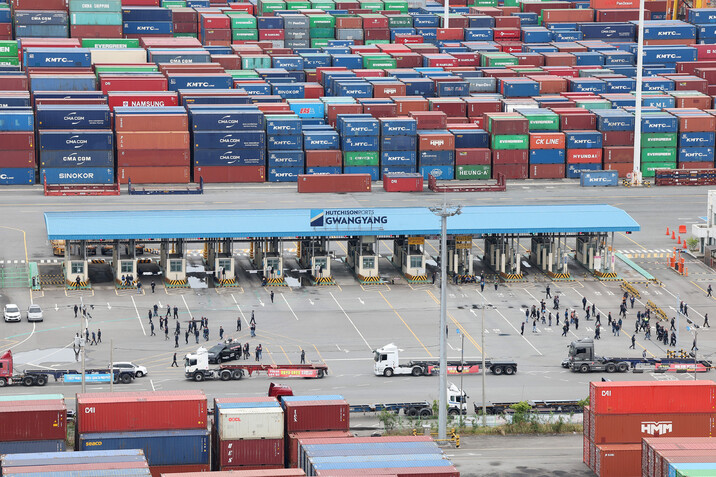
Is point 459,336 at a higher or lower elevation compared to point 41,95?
lower

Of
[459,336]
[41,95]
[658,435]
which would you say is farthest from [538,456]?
[41,95]

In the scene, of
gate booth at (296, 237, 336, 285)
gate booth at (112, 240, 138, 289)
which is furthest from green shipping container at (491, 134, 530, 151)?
gate booth at (112, 240, 138, 289)

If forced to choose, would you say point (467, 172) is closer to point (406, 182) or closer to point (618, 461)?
point (406, 182)

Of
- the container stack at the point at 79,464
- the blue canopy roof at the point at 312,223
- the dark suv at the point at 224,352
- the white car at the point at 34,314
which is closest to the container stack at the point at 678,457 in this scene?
the container stack at the point at 79,464

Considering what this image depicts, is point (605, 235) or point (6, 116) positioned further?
point (6, 116)

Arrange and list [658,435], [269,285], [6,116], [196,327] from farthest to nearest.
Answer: [6,116] → [269,285] → [196,327] → [658,435]

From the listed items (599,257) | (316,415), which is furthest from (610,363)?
(316,415)

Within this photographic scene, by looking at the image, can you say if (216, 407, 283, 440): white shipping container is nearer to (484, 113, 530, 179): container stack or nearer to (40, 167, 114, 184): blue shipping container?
(40, 167, 114, 184): blue shipping container

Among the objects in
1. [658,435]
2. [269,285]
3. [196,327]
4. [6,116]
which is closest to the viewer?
[658,435]

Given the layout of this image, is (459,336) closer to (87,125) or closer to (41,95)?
(87,125)
